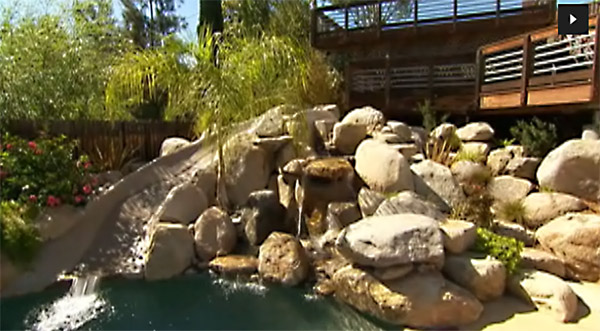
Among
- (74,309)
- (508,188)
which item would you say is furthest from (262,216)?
(508,188)

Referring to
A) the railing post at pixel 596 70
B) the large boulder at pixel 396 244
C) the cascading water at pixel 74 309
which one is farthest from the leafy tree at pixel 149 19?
the large boulder at pixel 396 244

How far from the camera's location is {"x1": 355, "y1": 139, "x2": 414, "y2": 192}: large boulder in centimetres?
557

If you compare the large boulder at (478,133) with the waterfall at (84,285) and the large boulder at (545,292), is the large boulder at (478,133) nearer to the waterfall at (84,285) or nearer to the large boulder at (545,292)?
the large boulder at (545,292)

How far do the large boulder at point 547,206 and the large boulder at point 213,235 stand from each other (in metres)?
4.26

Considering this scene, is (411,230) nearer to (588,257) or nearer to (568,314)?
(568,314)

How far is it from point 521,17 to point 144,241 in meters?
10.2

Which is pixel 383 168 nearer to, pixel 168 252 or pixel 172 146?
pixel 168 252

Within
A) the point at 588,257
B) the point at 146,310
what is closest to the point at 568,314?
the point at 588,257

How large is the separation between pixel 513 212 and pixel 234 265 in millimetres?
3988

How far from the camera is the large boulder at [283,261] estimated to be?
459cm

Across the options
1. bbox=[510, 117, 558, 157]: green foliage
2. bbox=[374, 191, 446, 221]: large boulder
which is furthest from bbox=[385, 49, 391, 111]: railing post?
bbox=[374, 191, 446, 221]: large boulder

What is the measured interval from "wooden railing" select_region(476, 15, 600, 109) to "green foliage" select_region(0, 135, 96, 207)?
25.1 feet

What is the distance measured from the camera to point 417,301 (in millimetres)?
3613

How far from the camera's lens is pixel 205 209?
597 centimetres
